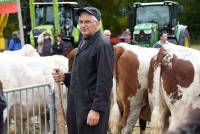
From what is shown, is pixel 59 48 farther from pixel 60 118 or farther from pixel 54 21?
pixel 60 118

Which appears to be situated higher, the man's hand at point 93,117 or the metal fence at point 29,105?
the man's hand at point 93,117

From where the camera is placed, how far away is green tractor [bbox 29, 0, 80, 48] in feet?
68.1

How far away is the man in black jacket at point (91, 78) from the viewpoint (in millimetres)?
4250

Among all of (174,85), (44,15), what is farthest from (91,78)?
(44,15)

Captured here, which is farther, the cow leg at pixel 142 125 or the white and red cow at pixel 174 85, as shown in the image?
the cow leg at pixel 142 125

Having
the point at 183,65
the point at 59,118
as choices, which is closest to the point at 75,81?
the point at 183,65

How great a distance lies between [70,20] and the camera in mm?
22188

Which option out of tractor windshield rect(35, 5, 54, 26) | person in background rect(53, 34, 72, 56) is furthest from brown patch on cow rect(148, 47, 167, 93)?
tractor windshield rect(35, 5, 54, 26)

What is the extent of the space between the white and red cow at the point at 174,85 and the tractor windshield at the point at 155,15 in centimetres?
1953

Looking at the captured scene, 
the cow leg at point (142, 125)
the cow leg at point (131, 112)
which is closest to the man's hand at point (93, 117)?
the cow leg at point (131, 112)

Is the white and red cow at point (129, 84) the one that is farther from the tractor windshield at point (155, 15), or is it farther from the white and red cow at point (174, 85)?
the tractor windshield at point (155, 15)

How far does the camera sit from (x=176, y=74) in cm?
636

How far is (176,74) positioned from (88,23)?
7.74 feet

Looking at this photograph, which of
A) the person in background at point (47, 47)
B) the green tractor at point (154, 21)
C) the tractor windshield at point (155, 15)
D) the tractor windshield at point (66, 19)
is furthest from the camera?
the tractor windshield at point (155, 15)
